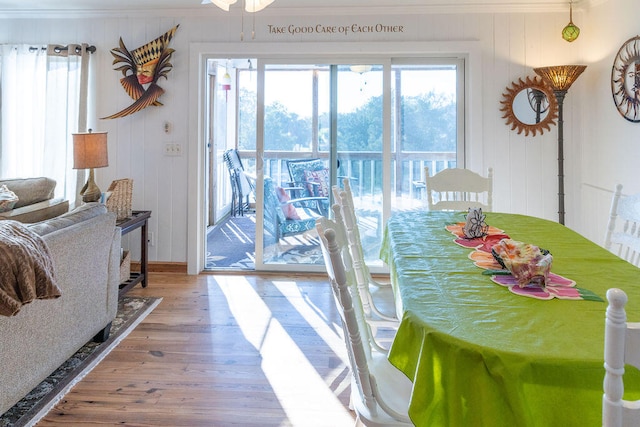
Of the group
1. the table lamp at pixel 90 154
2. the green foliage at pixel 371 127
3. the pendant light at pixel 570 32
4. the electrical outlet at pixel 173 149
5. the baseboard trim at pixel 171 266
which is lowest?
the baseboard trim at pixel 171 266

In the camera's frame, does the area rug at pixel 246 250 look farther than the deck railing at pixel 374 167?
Yes

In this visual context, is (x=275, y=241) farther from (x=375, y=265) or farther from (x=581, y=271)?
(x=581, y=271)

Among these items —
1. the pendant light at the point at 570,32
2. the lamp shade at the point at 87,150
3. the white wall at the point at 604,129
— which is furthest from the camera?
the pendant light at the point at 570,32

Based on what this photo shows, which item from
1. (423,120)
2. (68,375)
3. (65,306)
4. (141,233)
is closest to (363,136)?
(423,120)

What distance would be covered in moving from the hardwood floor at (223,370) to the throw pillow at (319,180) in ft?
3.66

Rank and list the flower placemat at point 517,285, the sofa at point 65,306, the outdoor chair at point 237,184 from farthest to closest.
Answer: the outdoor chair at point 237,184
the sofa at point 65,306
the flower placemat at point 517,285

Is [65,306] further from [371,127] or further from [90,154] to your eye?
[371,127]

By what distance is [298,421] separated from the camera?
6.42 feet

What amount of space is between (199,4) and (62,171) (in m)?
2.00

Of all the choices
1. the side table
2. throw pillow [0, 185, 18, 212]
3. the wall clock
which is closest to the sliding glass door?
the side table

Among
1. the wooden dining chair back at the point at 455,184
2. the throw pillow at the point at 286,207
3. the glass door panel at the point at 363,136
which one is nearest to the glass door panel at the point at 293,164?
the throw pillow at the point at 286,207

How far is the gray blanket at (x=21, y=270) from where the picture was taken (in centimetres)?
166

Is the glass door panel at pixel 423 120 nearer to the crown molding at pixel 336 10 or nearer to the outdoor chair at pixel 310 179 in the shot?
the crown molding at pixel 336 10

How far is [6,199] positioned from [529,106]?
13.7ft
